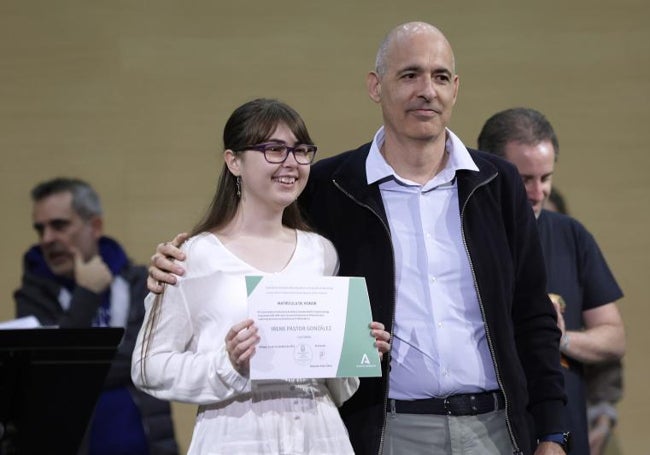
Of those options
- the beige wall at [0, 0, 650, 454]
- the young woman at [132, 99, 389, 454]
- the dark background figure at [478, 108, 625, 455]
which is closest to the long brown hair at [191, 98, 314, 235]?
the young woman at [132, 99, 389, 454]

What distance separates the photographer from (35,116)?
4977mm

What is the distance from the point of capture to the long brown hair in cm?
257

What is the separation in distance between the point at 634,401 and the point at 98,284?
7.77 feet

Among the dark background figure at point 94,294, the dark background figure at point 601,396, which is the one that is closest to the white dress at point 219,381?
the dark background figure at point 94,294

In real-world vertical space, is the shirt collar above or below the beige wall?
below

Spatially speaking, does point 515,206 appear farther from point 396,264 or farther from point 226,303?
point 226,303

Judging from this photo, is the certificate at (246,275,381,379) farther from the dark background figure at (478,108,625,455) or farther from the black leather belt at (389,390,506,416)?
the dark background figure at (478,108,625,455)

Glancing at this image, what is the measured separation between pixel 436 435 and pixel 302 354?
435 mm

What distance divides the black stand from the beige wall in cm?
214

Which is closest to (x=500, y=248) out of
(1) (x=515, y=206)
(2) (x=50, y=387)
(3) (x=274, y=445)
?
(1) (x=515, y=206)

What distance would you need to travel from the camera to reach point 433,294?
2.69 meters

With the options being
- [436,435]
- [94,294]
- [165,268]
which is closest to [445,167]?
[436,435]

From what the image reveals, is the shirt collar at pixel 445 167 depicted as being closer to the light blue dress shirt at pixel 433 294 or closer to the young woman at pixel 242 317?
the light blue dress shirt at pixel 433 294

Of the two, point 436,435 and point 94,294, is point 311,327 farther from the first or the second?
point 94,294
